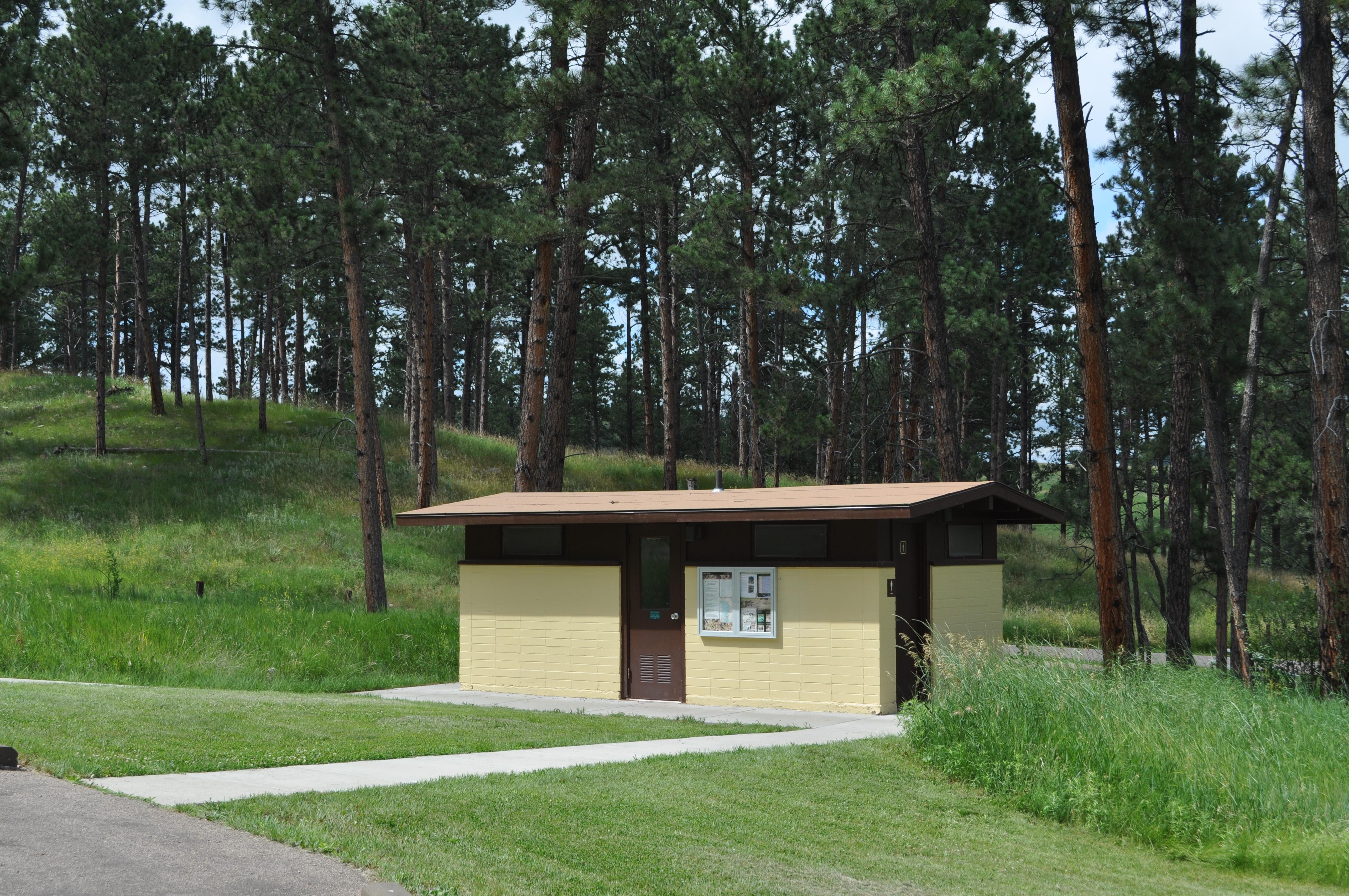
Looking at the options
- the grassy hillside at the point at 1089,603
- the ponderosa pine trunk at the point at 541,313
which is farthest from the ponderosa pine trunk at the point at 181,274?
the grassy hillside at the point at 1089,603

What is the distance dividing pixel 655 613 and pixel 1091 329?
6781 mm

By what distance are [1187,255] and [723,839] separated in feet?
40.9

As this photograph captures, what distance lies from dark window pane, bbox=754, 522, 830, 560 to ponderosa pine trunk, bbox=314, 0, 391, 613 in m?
8.28

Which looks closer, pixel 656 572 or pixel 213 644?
pixel 656 572

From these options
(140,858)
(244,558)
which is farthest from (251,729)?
(244,558)

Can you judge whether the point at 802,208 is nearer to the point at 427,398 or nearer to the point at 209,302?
the point at 427,398

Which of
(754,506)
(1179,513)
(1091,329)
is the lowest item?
(1179,513)

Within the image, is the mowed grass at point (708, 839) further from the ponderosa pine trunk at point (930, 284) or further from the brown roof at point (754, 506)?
the ponderosa pine trunk at point (930, 284)

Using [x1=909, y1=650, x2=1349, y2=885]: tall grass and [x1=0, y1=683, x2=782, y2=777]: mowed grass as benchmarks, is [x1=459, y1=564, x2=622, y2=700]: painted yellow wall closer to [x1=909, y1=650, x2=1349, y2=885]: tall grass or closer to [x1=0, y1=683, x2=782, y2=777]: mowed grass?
[x1=0, y1=683, x2=782, y2=777]: mowed grass

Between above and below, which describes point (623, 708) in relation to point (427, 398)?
below

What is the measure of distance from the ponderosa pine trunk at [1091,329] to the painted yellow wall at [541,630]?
21.0 ft

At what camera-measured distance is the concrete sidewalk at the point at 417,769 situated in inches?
313

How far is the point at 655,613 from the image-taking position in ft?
54.4

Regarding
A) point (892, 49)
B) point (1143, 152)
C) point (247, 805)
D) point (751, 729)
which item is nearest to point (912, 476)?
point (892, 49)
